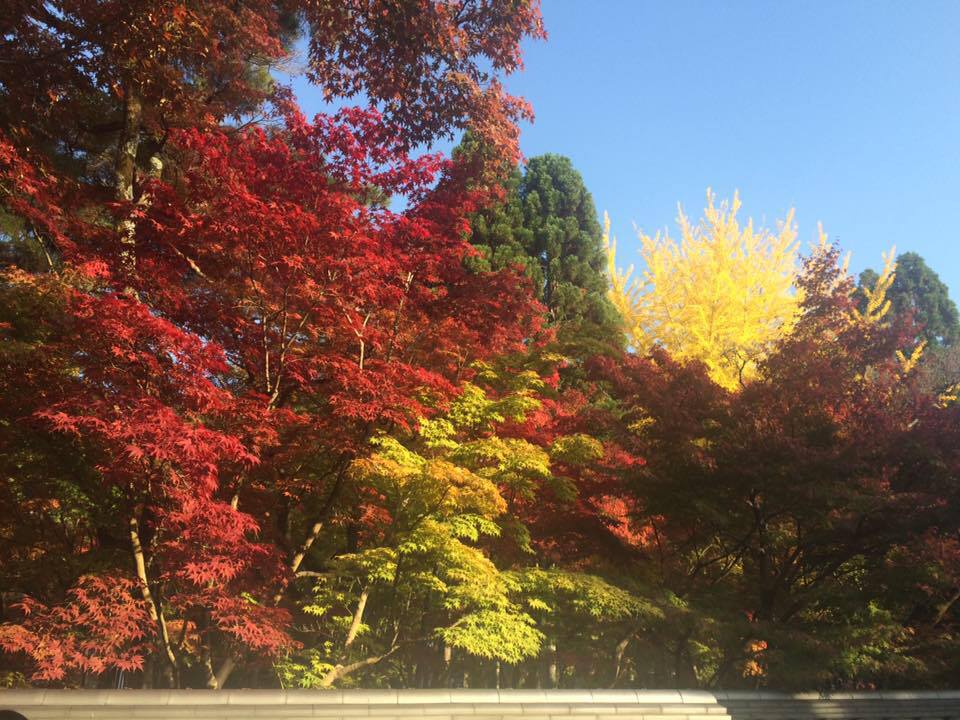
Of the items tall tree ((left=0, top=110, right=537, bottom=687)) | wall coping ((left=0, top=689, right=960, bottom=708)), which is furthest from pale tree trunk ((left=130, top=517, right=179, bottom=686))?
wall coping ((left=0, top=689, right=960, bottom=708))

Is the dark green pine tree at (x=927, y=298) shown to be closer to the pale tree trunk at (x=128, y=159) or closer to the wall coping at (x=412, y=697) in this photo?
the wall coping at (x=412, y=697)

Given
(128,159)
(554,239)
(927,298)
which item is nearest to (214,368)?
(128,159)

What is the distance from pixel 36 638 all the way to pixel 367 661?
338cm

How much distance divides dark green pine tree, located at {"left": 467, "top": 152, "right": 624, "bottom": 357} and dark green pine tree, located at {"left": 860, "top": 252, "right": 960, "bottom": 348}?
17.1 m

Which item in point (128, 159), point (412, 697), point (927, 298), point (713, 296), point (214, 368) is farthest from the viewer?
point (927, 298)

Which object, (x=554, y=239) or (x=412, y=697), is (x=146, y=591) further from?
(x=554, y=239)

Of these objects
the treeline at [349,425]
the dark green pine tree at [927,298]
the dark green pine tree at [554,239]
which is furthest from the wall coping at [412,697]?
the dark green pine tree at [927,298]

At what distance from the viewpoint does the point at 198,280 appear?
6.19 metres

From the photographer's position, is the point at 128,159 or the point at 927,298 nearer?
the point at 128,159

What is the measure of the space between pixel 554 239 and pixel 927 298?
64.4 ft

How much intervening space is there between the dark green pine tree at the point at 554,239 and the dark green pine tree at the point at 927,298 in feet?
56.2

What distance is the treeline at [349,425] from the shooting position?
497cm

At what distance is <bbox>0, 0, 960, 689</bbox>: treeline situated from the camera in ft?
16.3

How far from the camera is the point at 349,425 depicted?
20.8ft
